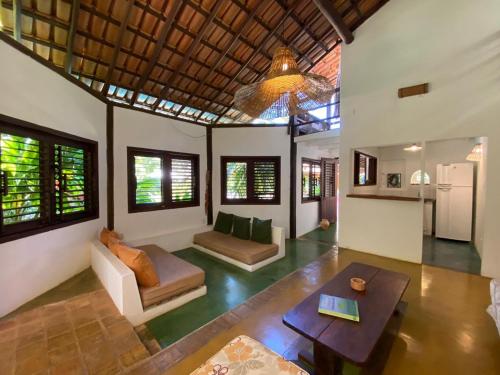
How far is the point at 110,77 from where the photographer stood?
141 inches

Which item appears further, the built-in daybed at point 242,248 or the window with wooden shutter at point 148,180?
the window with wooden shutter at point 148,180

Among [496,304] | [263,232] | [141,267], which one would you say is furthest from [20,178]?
[496,304]

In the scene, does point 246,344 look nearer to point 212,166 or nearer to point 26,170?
point 26,170

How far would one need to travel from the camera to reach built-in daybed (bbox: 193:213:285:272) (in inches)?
138

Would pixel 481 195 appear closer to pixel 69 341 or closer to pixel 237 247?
pixel 237 247

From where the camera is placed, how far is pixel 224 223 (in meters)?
4.73

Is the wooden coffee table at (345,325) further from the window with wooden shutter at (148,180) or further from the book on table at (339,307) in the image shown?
the window with wooden shutter at (148,180)

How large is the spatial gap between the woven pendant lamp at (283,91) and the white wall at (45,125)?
2249mm

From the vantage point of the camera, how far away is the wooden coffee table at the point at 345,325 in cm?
125

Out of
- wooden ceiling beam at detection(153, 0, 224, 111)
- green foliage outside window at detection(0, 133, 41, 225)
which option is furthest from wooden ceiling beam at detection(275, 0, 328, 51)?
green foliage outside window at detection(0, 133, 41, 225)

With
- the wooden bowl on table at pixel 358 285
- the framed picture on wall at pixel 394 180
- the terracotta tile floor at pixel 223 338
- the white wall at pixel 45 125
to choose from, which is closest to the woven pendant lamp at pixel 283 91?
the wooden bowl on table at pixel 358 285

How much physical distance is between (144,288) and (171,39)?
383 cm

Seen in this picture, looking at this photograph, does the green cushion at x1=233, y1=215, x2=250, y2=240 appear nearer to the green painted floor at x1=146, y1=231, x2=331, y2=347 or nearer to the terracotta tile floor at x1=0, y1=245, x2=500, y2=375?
the green painted floor at x1=146, y1=231, x2=331, y2=347

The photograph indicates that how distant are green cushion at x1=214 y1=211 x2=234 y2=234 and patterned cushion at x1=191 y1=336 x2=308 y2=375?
135 inches
